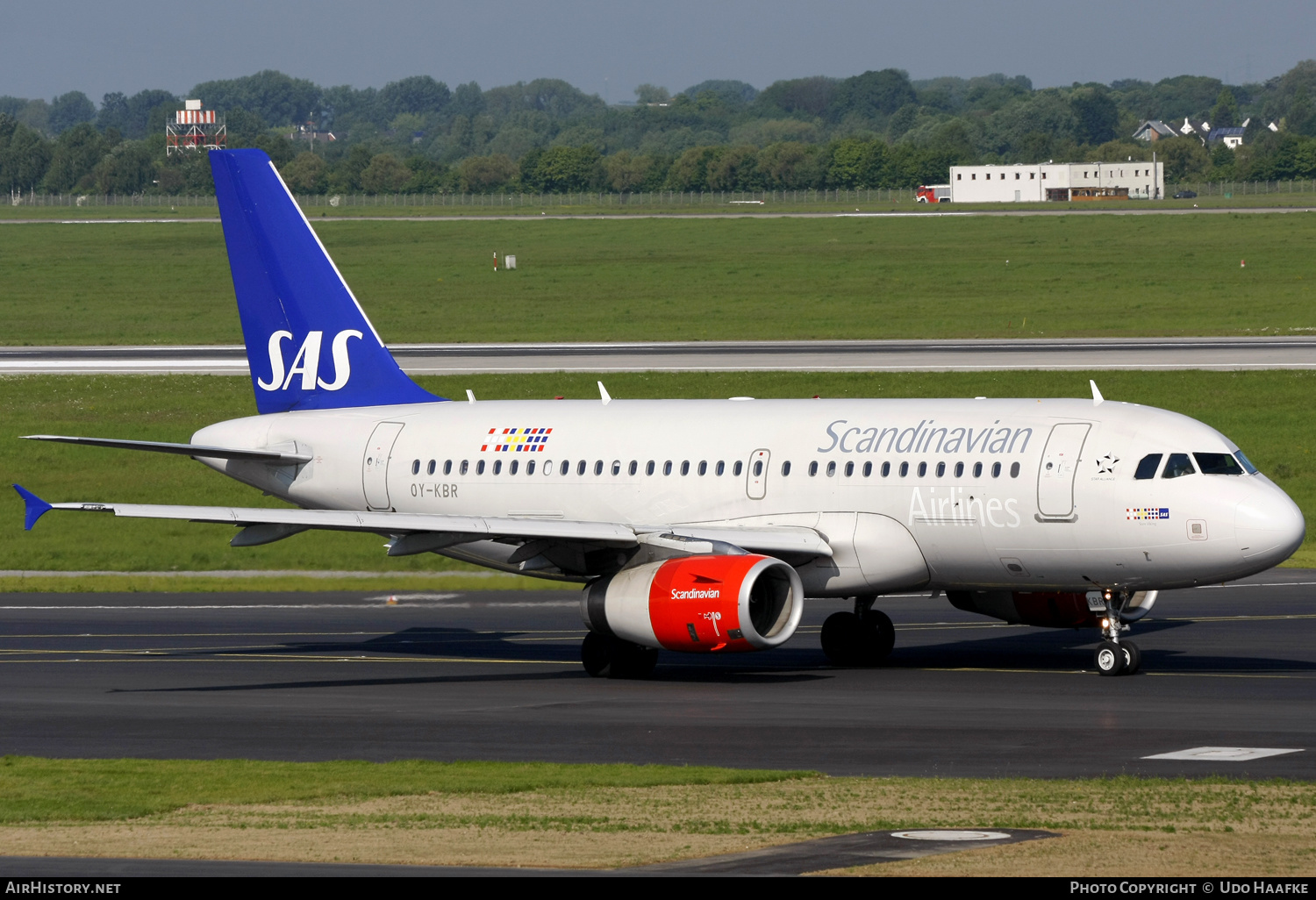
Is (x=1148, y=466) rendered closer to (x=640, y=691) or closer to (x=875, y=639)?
(x=875, y=639)

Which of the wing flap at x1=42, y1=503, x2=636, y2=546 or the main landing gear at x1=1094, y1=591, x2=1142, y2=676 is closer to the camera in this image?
the wing flap at x1=42, y1=503, x2=636, y2=546

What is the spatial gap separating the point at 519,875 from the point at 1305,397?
183ft

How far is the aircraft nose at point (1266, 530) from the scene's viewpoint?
31.6 meters

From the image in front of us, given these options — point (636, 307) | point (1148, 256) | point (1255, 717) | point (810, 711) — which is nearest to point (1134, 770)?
point (1255, 717)

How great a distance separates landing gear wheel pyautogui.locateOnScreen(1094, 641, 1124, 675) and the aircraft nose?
2890 mm

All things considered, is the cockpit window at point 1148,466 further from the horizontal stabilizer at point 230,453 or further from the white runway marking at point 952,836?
the horizontal stabilizer at point 230,453

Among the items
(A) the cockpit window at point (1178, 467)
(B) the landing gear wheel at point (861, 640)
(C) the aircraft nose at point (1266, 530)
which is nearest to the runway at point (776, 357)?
(B) the landing gear wheel at point (861, 640)

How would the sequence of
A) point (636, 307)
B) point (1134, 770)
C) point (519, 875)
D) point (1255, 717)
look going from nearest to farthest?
point (519, 875)
point (1134, 770)
point (1255, 717)
point (636, 307)

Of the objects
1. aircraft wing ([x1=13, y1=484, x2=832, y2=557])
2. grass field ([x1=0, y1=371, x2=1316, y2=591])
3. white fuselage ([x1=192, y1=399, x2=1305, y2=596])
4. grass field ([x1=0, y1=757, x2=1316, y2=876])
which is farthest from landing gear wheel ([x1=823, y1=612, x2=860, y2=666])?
grass field ([x1=0, y1=371, x2=1316, y2=591])

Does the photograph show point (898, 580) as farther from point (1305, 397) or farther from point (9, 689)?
point (1305, 397)

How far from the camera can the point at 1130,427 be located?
33281 mm

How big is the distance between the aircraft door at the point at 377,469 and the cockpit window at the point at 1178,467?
15.5 meters

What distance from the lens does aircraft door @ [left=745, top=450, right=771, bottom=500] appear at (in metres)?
35.7

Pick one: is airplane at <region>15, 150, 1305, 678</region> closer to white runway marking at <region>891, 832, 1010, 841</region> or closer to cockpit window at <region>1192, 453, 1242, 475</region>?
cockpit window at <region>1192, 453, 1242, 475</region>
